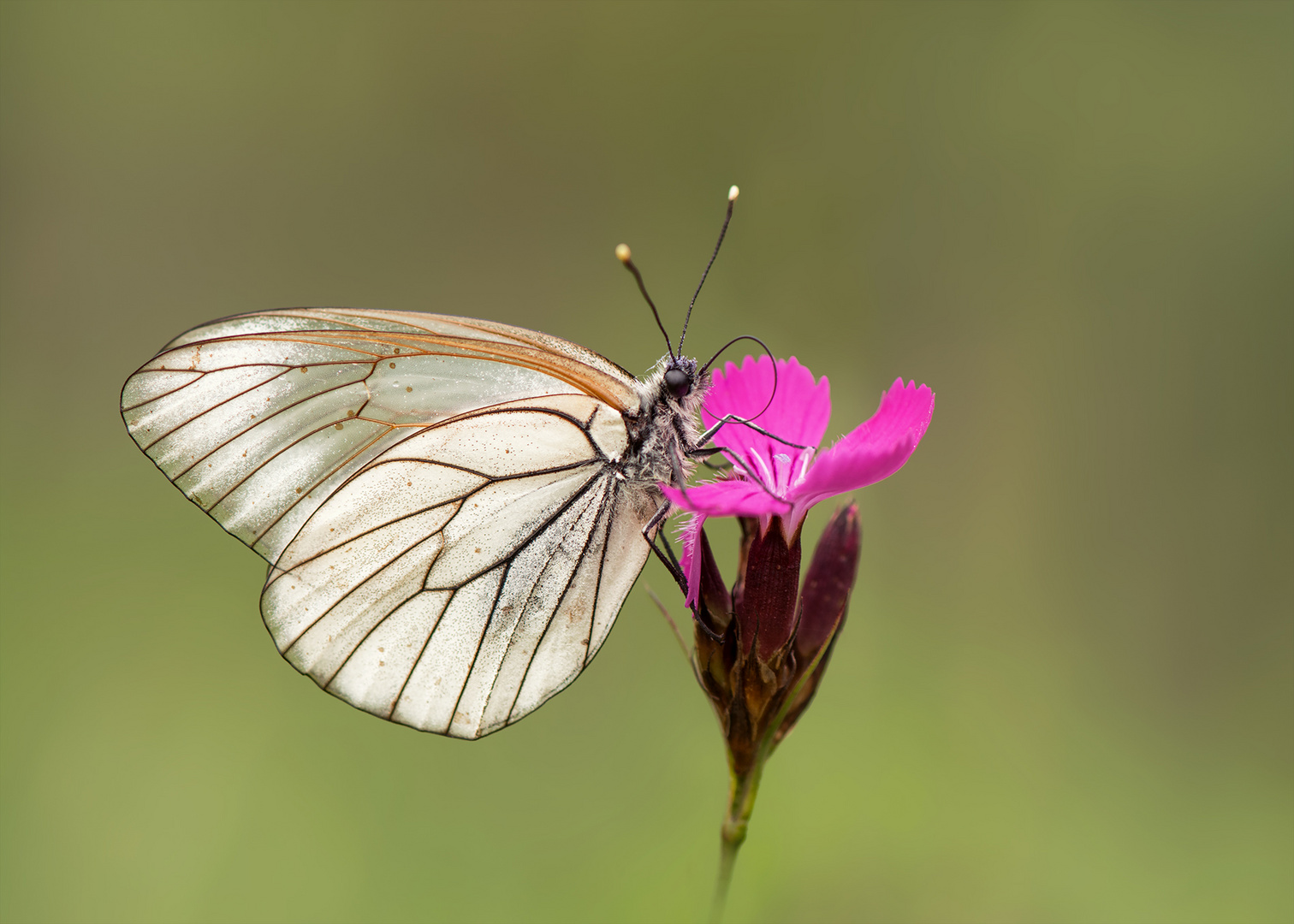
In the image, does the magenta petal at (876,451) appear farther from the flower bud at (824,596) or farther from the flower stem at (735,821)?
the flower stem at (735,821)

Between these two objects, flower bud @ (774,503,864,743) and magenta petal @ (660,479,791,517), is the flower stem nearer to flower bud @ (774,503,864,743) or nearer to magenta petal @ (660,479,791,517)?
flower bud @ (774,503,864,743)

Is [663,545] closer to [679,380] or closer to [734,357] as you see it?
[679,380]

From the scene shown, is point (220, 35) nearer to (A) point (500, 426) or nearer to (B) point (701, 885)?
(A) point (500, 426)

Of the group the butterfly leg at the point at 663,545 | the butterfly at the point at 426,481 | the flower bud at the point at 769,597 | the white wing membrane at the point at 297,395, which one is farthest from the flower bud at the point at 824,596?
the white wing membrane at the point at 297,395

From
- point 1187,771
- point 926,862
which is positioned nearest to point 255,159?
point 926,862

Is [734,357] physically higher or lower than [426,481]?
higher

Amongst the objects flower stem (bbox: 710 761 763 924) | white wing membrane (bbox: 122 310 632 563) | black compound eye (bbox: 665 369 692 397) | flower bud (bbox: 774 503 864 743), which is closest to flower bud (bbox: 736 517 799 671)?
flower bud (bbox: 774 503 864 743)

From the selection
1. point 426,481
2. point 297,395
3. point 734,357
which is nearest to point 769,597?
point 426,481
